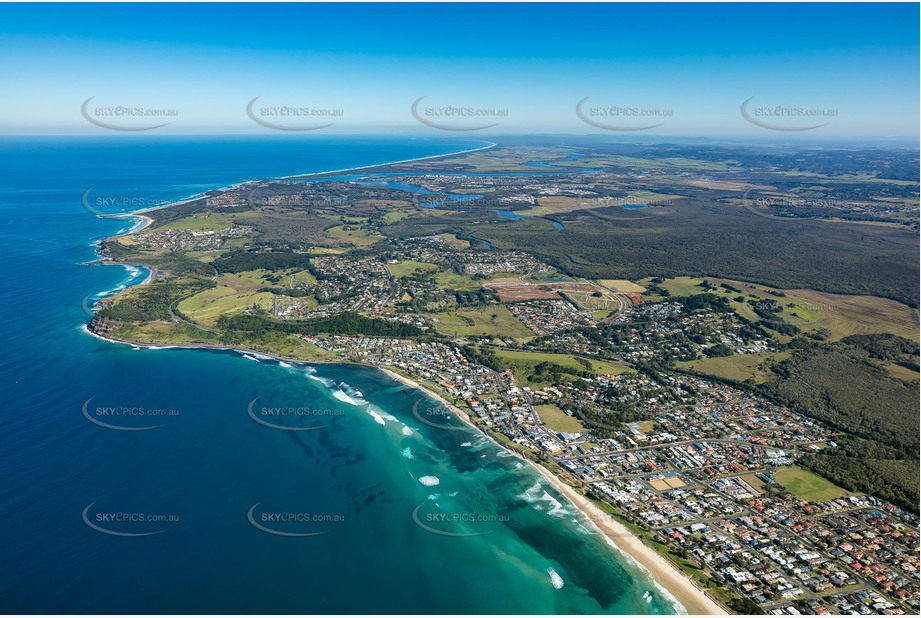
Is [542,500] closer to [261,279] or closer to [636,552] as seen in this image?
[636,552]

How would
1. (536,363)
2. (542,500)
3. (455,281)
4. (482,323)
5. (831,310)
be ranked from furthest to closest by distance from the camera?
(455,281), (831,310), (482,323), (536,363), (542,500)

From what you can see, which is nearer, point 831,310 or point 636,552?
point 636,552

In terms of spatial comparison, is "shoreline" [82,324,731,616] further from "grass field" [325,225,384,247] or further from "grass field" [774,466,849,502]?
"grass field" [325,225,384,247]

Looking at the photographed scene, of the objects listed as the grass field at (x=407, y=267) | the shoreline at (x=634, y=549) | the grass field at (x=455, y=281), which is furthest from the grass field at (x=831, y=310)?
the shoreline at (x=634, y=549)

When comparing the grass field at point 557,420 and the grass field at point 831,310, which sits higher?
the grass field at point 831,310

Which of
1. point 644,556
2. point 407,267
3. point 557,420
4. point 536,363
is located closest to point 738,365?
point 536,363

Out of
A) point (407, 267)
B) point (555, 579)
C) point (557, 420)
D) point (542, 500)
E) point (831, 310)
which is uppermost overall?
point (407, 267)

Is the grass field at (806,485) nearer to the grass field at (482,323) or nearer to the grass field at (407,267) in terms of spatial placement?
the grass field at (482,323)
